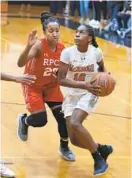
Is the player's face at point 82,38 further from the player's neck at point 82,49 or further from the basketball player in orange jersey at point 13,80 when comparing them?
the basketball player in orange jersey at point 13,80

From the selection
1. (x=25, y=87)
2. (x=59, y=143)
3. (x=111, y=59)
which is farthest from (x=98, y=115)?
(x=111, y=59)

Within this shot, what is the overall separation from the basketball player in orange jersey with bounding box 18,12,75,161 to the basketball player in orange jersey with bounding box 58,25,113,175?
0.88 ft

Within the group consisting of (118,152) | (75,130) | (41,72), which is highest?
(41,72)

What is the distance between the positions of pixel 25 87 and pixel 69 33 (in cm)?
853

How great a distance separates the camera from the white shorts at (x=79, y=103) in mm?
4586

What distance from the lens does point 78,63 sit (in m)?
4.68

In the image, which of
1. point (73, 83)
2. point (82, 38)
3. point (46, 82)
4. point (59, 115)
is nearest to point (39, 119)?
point (59, 115)

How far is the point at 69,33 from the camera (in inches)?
531

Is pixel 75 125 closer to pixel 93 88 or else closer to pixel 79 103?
pixel 79 103

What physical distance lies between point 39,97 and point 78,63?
609 millimetres

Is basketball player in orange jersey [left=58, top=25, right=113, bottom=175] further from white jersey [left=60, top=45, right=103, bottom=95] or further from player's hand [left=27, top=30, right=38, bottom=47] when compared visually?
player's hand [left=27, top=30, right=38, bottom=47]

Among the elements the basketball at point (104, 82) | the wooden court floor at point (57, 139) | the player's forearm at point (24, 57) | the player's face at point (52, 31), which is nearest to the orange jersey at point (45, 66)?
the player's face at point (52, 31)

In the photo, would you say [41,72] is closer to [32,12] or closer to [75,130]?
[75,130]

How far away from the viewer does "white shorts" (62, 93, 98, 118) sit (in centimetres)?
459
